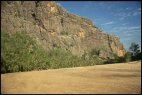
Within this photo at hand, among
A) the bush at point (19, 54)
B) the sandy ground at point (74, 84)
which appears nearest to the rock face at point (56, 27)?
the bush at point (19, 54)

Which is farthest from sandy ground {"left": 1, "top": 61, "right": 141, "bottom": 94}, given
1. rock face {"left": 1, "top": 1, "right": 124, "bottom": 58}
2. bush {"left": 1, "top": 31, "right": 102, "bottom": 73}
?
rock face {"left": 1, "top": 1, "right": 124, "bottom": 58}

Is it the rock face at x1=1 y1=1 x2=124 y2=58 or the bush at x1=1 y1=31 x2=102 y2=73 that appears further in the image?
the rock face at x1=1 y1=1 x2=124 y2=58

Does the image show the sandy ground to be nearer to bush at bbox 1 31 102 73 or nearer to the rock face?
bush at bbox 1 31 102 73

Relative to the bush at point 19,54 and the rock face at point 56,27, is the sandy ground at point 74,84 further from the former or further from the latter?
the rock face at point 56,27

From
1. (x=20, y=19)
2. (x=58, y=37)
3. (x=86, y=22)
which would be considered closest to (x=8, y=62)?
(x=20, y=19)

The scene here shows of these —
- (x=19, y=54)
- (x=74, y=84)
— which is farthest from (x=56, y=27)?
(x=74, y=84)

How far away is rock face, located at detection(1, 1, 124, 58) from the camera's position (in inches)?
4072

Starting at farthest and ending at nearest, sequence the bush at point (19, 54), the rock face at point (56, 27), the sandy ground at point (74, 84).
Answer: the rock face at point (56, 27) → the bush at point (19, 54) → the sandy ground at point (74, 84)

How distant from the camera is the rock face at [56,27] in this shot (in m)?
103

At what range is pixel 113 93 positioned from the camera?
14711 mm

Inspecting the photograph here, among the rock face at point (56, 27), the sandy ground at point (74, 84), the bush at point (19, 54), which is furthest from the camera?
the rock face at point (56, 27)

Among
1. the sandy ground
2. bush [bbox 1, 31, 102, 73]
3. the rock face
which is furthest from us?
the rock face

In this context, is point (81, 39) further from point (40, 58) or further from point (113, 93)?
point (113, 93)

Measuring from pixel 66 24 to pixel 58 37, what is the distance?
17000 millimetres
